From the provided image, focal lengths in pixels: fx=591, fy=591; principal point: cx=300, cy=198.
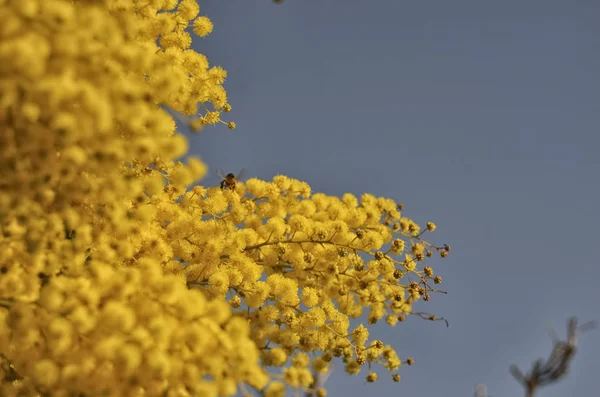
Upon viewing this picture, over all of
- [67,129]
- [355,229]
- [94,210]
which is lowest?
[67,129]

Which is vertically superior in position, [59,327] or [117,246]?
[117,246]

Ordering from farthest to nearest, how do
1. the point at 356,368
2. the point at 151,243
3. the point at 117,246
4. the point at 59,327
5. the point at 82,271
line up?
the point at 356,368, the point at 151,243, the point at 117,246, the point at 82,271, the point at 59,327

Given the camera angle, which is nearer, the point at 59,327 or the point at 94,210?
the point at 59,327

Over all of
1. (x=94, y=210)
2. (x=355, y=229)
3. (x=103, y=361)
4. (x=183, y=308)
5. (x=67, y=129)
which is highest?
(x=355, y=229)

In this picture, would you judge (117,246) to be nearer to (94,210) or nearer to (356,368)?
(94,210)

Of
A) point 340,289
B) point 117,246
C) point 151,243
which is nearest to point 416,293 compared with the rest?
point 340,289

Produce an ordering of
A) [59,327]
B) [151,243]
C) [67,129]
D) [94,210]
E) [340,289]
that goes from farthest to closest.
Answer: [340,289] → [151,243] → [94,210] → [59,327] → [67,129]

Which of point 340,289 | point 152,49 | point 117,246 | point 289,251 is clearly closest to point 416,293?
point 340,289

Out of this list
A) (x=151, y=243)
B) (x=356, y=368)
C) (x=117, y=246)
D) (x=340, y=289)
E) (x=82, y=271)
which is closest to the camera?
(x=82, y=271)

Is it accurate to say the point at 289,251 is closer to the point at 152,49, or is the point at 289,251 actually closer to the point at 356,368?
the point at 356,368
